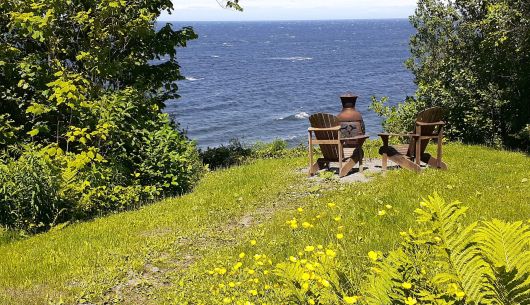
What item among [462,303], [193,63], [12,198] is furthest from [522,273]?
[193,63]

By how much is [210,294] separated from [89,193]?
5.77 m

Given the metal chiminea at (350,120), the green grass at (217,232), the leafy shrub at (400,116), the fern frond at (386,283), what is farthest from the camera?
the leafy shrub at (400,116)

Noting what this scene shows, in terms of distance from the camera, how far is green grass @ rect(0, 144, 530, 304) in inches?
247

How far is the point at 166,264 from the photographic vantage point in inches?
277

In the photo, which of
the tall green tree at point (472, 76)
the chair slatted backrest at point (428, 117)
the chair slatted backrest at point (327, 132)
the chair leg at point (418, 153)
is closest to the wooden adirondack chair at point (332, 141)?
the chair slatted backrest at point (327, 132)

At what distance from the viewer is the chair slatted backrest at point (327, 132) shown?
11664 millimetres

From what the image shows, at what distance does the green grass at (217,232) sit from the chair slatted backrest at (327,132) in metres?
0.94

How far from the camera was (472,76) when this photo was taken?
18.8 meters

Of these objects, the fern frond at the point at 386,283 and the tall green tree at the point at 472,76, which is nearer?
the fern frond at the point at 386,283

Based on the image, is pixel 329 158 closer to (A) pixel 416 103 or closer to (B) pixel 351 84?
(A) pixel 416 103

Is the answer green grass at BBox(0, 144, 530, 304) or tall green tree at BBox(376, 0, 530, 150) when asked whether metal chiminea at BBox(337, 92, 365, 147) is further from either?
tall green tree at BBox(376, 0, 530, 150)

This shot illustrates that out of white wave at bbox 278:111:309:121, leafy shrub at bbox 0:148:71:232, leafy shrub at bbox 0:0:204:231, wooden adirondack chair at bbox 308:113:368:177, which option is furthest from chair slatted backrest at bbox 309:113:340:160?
white wave at bbox 278:111:309:121

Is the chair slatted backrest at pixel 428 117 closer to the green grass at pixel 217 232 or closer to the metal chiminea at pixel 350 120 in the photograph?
the green grass at pixel 217 232

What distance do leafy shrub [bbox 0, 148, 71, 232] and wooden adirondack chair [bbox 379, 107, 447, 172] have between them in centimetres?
749
